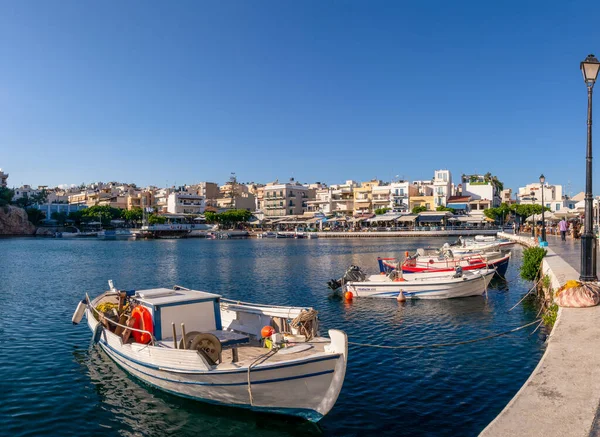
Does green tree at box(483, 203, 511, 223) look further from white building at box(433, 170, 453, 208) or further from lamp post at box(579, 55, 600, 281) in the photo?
lamp post at box(579, 55, 600, 281)

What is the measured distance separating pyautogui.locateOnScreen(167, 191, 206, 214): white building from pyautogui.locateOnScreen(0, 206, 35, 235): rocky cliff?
3802 centimetres

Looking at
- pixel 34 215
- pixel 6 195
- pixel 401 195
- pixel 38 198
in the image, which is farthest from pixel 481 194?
pixel 38 198

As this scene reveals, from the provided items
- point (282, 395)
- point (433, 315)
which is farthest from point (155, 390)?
point (433, 315)

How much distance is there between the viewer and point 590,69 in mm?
13047

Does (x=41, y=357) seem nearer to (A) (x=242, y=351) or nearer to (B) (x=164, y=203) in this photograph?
(A) (x=242, y=351)

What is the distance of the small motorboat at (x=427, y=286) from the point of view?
901 inches

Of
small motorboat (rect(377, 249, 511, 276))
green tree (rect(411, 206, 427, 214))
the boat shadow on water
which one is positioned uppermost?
green tree (rect(411, 206, 427, 214))

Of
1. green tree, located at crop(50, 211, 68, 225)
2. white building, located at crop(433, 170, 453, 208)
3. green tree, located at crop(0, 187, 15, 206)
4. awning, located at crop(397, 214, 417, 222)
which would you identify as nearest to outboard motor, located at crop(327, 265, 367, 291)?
awning, located at crop(397, 214, 417, 222)

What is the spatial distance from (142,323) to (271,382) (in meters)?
4.77

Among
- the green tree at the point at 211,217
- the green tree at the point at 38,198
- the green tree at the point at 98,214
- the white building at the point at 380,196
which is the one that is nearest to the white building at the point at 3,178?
the green tree at the point at 38,198

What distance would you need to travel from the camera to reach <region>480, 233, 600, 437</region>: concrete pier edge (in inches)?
218

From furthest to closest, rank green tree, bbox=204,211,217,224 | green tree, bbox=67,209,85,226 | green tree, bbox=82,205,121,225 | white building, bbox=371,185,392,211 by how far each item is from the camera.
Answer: green tree, bbox=67,209,85,226
green tree, bbox=82,205,121,225
green tree, bbox=204,211,217,224
white building, bbox=371,185,392,211

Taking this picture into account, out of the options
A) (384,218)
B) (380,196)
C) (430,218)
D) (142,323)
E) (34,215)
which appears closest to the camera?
(142,323)

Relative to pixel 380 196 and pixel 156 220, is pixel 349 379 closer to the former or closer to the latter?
pixel 380 196
